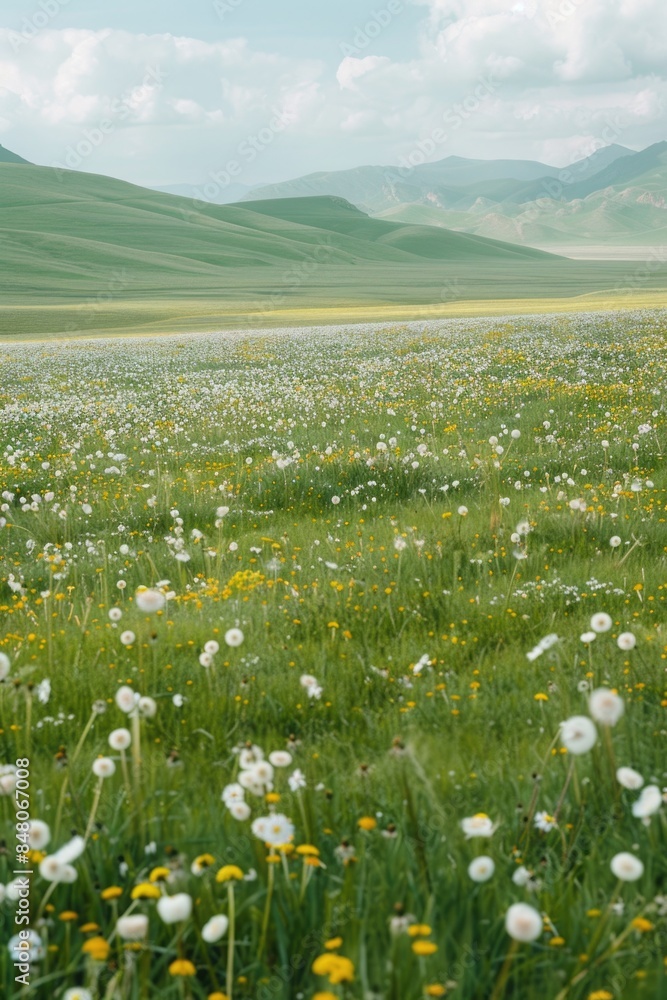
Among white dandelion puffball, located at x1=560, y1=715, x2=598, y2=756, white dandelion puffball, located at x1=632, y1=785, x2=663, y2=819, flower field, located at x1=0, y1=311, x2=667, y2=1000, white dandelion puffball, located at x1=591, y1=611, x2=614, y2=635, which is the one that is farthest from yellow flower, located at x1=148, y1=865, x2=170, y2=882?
white dandelion puffball, located at x1=591, y1=611, x2=614, y2=635

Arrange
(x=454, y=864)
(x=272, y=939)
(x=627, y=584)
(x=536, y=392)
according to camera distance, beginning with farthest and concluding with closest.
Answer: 1. (x=536, y=392)
2. (x=627, y=584)
3. (x=454, y=864)
4. (x=272, y=939)

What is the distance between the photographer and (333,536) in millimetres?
7180

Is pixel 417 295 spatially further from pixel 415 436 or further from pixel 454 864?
pixel 454 864

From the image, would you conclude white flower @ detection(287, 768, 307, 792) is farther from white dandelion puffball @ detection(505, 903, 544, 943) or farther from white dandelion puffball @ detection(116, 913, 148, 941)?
white dandelion puffball @ detection(505, 903, 544, 943)

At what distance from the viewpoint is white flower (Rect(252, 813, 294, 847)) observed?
2.39 m

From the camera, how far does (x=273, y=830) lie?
2.44m

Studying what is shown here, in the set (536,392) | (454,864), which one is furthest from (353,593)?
(536,392)

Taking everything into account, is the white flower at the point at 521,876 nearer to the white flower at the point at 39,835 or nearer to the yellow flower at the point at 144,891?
the yellow flower at the point at 144,891

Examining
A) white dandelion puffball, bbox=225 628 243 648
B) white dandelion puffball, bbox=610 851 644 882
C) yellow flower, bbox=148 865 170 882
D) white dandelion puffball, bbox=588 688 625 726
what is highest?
white dandelion puffball, bbox=588 688 625 726

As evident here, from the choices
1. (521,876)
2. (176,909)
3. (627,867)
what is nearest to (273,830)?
(176,909)

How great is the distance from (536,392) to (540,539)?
7.35 meters

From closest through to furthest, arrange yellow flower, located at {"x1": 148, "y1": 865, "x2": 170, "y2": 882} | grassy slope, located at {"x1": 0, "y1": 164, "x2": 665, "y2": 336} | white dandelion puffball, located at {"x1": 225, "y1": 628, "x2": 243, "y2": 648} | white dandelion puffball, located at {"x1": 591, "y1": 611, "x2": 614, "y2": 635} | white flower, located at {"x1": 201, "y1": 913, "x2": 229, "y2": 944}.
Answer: white flower, located at {"x1": 201, "y1": 913, "x2": 229, "y2": 944}, yellow flower, located at {"x1": 148, "y1": 865, "x2": 170, "y2": 882}, white dandelion puffball, located at {"x1": 591, "y1": 611, "x2": 614, "y2": 635}, white dandelion puffball, located at {"x1": 225, "y1": 628, "x2": 243, "y2": 648}, grassy slope, located at {"x1": 0, "y1": 164, "x2": 665, "y2": 336}

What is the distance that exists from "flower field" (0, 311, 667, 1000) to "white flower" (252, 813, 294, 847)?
0.01 meters

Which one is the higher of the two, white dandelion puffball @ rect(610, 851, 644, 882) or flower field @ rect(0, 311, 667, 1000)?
white dandelion puffball @ rect(610, 851, 644, 882)
